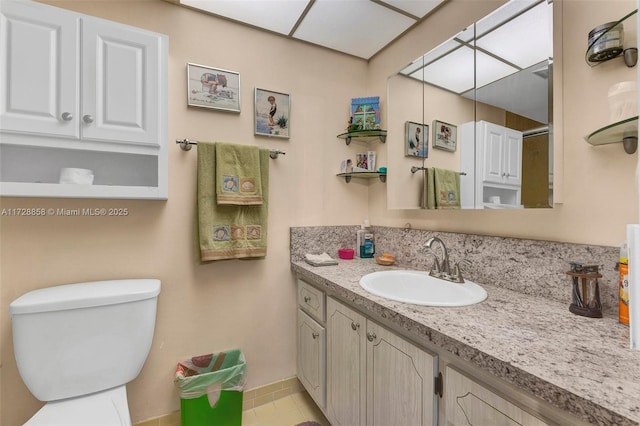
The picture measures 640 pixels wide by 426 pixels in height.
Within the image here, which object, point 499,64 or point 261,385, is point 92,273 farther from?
point 499,64

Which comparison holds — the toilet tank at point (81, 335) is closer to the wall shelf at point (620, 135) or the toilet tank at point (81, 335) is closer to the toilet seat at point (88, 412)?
the toilet seat at point (88, 412)

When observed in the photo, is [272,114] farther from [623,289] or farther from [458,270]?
[623,289]

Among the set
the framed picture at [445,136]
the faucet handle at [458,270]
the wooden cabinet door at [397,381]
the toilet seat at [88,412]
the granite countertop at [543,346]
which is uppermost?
the framed picture at [445,136]

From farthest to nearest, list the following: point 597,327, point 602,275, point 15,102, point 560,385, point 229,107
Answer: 1. point 229,107
2. point 15,102
3. point 602,275
4. point 597,327
5. point 560,385

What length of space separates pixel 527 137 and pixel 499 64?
0.36 metres

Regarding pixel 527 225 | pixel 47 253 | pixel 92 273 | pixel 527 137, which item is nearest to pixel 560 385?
pixel 527 225

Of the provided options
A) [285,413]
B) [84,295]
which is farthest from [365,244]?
[84,295]

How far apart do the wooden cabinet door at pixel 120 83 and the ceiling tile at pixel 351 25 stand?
33.0 inches

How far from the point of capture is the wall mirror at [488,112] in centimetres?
105

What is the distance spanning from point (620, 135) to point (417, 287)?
0.90 metres

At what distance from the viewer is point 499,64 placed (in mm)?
1185

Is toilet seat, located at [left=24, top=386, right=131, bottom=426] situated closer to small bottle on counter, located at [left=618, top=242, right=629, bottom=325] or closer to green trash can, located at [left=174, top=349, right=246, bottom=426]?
green trash can, located at [left=174, top=349, right=246, bottom=426]

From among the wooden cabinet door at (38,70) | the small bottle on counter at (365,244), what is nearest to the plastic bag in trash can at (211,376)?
the small bottle on counter at (365,244)

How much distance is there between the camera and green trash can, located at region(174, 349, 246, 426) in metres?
1.36
